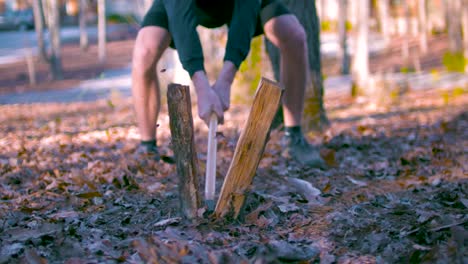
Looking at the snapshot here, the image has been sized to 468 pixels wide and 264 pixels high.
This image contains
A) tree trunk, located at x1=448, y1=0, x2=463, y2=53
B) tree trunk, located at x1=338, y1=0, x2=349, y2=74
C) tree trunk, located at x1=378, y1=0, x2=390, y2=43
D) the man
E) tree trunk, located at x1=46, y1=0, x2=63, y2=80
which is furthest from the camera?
tree trunk, located at x1=378, y1=0, x2=390, y2=43

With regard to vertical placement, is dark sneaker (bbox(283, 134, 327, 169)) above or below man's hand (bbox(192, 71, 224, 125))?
below

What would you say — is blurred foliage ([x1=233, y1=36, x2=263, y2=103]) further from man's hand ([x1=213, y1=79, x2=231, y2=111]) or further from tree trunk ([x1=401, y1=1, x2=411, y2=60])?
tree trunk ([x1=401, y1=1, x2=411, y2=60])

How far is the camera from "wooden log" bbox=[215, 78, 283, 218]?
267 cm

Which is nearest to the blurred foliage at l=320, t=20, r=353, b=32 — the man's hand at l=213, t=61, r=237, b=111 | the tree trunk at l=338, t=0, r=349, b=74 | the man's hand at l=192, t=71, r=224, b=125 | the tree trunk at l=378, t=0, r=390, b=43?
the tree trunk at l=378, t=0, r=390, b=43

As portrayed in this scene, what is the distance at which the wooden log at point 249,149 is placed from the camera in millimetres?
2668

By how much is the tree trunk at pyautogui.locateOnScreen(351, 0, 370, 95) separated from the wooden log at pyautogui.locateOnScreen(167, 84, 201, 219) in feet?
30.0

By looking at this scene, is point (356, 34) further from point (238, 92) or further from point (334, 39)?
point (334, 39)

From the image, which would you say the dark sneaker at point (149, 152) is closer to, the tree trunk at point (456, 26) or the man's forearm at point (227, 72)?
the man's forearm at point (227, 72)

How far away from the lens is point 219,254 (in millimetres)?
2320

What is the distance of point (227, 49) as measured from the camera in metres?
3.12

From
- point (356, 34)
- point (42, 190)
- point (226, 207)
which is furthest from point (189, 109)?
point (356, 34)

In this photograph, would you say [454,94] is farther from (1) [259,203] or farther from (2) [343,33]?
(1) [259,203]

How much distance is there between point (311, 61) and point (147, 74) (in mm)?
1849

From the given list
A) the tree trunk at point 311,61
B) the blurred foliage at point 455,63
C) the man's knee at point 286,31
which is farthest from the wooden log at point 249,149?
the blurred foliage at point 455,63
